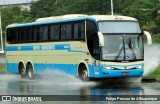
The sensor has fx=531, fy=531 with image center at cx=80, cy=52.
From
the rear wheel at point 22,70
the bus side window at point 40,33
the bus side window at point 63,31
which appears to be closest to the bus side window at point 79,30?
the bus side window at point 63,31

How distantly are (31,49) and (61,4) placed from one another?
211ft

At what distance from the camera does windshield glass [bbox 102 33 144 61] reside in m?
23.1

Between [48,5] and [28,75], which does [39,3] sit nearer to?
[48,5]

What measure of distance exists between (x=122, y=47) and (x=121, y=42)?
249 millimetres

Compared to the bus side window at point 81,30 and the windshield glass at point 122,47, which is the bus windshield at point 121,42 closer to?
the windshield glass at point 122,47

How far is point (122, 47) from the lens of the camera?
2327 centimetres

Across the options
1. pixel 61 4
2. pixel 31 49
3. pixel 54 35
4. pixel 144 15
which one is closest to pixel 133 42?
pixel 54 35

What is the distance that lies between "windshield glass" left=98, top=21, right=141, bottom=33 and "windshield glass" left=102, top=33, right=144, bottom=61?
243 millimetres

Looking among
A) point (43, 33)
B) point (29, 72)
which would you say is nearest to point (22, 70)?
point (29, 72)

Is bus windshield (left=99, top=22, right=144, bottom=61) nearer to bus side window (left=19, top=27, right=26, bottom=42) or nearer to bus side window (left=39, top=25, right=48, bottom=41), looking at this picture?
bus side window (left=39, top=25, right=48, bottom=41)

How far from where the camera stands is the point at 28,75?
30859 millimetres

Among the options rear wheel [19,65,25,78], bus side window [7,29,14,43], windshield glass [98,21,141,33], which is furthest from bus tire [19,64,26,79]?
windshield glass [98,21,141,33]

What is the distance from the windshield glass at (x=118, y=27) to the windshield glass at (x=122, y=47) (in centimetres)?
24

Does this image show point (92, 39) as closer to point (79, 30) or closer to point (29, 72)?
point (79, 30)
